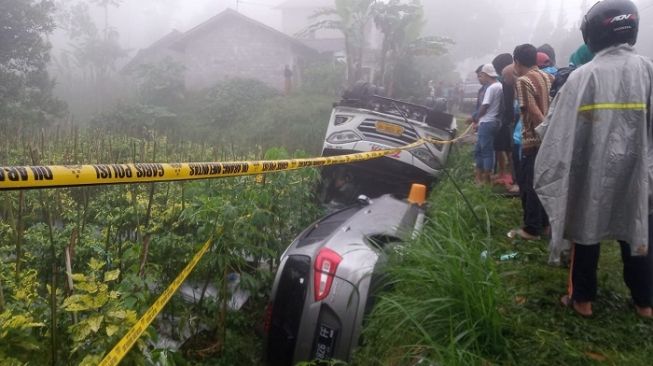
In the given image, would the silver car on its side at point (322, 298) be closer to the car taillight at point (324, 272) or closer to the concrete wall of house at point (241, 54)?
the car taillight at point (324, 272)

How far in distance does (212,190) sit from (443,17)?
4407 cm

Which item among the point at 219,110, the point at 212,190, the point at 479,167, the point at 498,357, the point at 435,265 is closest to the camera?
the point at 498,357

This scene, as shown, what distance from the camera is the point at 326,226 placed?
3.95 meters

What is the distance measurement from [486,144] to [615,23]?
307 cm

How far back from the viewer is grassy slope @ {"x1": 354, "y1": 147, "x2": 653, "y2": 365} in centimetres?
211

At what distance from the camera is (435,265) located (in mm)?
2510

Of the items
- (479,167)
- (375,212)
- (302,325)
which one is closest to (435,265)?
(302,325)

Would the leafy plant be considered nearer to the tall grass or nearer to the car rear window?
the tall grass

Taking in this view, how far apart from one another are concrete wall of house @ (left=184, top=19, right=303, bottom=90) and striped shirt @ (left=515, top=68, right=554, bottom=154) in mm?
21503

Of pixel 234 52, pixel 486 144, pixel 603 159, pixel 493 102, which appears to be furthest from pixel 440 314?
pixel 234 52

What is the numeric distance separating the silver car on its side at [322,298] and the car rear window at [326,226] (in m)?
0.11

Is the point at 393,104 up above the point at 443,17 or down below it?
below

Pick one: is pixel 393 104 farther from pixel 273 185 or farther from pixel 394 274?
pixel 394 274

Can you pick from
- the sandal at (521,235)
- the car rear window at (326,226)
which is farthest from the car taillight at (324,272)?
the sandal at (521,235)
